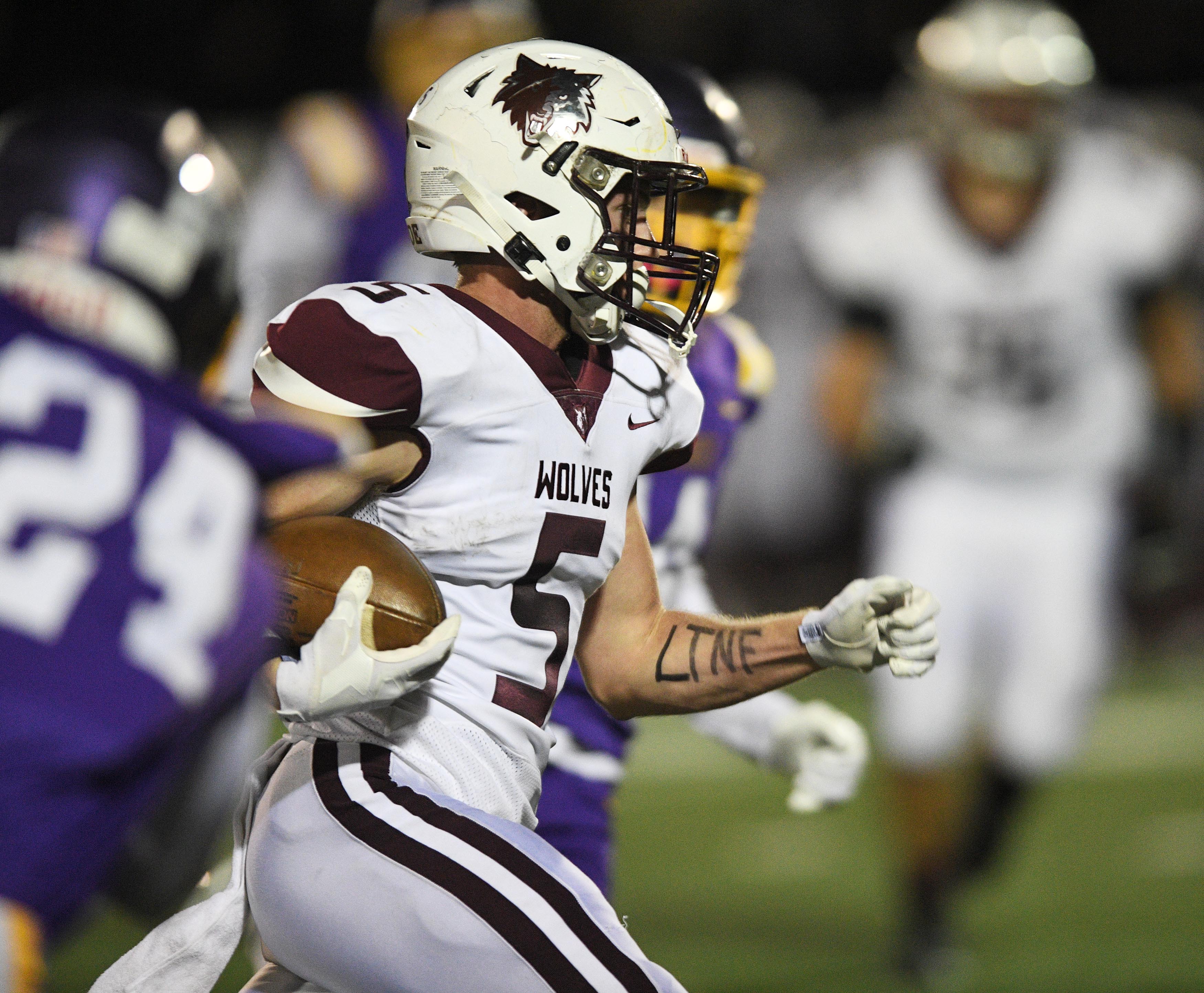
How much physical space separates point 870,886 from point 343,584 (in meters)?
3.98

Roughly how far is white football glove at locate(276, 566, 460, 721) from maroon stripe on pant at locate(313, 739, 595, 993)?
145 millimetres

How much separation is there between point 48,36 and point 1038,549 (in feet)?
27.6

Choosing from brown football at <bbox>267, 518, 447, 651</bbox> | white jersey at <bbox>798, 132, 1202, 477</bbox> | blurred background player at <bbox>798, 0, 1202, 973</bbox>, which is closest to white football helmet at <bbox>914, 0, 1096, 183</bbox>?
blurred background player at <bbox>798, 0, 1202, 973</bbox>

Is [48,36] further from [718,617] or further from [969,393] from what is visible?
[718,617]

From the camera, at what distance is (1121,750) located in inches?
304

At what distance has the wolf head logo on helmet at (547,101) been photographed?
220 cm

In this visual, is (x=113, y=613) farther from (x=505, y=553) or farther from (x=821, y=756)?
(x=821, y=756)

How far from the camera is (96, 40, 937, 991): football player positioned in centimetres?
195

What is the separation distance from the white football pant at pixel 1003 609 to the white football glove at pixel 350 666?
3226 millimetres

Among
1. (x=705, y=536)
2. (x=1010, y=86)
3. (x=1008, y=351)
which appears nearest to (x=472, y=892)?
(x=705, y=536)

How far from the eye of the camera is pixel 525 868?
1972mm

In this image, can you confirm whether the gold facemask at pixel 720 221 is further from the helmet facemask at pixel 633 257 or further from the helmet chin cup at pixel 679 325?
the helmet facemask at pixel 633 257

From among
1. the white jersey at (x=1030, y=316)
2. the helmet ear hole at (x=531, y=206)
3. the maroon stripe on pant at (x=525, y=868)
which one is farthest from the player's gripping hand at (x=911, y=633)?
the white jersey at (x=1030, y=316)

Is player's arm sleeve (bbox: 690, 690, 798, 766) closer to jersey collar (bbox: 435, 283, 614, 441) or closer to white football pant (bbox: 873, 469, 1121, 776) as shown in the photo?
jersey collar (bbox: 435, 283, 614, 441)
